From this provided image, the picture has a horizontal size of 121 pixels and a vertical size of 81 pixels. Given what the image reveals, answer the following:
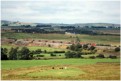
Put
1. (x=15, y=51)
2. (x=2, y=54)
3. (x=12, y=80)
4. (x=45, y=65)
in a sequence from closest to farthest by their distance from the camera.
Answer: (x=12, y=80) → (x=45, y=65) → (x=2, y=54) → (x=15, y=51)

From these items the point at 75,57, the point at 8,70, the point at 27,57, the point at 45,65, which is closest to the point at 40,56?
the point at 27,57

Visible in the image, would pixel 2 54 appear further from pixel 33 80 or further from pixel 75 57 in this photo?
pixel 33 80

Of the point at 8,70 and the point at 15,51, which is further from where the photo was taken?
the point at 15,51

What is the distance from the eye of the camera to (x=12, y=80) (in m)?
29.5

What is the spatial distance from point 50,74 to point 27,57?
1975 cm

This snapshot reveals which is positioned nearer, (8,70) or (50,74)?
(50,74)

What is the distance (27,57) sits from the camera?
2124 inches

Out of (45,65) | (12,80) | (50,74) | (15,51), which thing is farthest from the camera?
(15,51)

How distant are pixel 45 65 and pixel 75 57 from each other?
15.7 meters

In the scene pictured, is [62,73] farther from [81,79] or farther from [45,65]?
[45,65]

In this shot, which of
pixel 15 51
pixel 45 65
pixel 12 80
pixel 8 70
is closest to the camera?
pixel 12 80

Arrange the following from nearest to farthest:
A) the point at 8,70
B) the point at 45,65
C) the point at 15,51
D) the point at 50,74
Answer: the point at 50,74 < the point at 8,70 < the point at 45,65 < the point at 15,51

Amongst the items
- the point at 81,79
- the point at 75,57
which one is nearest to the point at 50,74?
the point at 81,79

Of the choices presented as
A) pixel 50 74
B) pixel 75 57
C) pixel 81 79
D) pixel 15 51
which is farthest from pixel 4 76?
pixel 75 57
